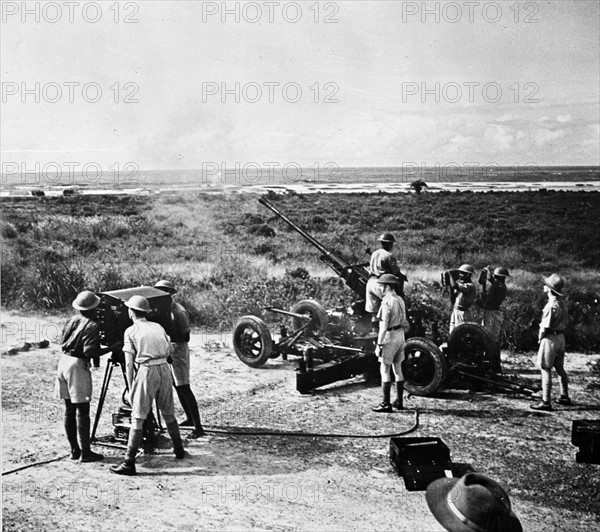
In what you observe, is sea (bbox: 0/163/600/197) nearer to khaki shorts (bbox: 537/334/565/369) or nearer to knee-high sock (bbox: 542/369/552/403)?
khaki shorts (bbox: 537/334/565/369)

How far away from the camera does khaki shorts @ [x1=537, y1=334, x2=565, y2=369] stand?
23.4 feet

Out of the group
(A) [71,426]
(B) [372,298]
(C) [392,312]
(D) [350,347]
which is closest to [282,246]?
(B) [372,298]

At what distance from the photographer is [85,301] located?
560 cm

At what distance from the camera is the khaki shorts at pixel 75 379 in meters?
5.61

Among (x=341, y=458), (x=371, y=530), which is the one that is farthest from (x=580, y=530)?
(x=341, y=458)

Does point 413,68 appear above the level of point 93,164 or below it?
above

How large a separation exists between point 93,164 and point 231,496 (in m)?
5.73

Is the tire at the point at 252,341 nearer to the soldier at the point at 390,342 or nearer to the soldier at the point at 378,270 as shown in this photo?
the soldier at the point at 378,270

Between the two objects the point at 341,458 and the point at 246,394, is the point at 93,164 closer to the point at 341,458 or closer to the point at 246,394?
the point at 246,394

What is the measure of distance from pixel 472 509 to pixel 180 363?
142 inches


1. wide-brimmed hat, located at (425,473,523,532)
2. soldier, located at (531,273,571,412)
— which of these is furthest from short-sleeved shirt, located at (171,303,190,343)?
soldier, located at (531,273,571,412)

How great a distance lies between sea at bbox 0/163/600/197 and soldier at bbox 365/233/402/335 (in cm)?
249

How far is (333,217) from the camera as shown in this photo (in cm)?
1373

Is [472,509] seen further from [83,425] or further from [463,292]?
[463,292]
